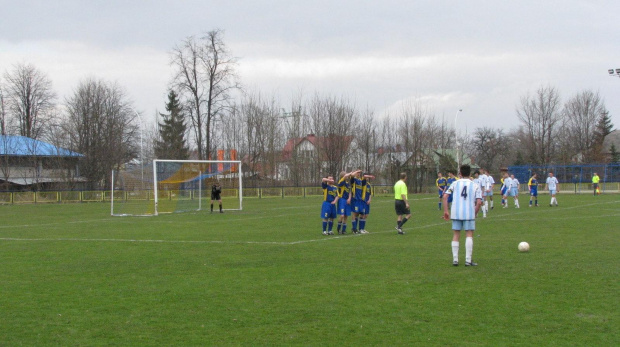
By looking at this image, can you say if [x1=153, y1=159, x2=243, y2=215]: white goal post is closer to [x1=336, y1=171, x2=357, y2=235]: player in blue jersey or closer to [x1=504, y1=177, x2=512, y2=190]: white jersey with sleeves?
[x1=504, y1=177, x2=512, y2=190]: white jersey with sleeves

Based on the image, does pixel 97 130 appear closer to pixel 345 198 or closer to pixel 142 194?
pixel 142 194

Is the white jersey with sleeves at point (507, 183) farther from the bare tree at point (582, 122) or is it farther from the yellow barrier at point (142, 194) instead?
the bare tree at point (582, 122)

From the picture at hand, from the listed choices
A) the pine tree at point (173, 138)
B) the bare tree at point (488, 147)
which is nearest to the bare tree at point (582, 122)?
the bare tree at point (488, 147)

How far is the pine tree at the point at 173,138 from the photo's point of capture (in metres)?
67.4

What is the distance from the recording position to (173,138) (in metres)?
69.7

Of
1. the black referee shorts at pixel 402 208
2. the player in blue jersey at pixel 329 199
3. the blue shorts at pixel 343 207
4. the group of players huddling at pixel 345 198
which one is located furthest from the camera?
the black referee shorts at pixel 402 208

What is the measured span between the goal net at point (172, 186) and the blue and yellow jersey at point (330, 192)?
50.7ft

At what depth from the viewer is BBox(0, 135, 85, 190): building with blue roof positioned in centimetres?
6075

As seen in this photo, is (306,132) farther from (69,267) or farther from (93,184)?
(69,267)

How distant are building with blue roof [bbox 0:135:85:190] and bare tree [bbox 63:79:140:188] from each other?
1.47 metres

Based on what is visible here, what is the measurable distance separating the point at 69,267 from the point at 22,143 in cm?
6012

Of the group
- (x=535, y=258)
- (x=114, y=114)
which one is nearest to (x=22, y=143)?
(x=114, y=114)

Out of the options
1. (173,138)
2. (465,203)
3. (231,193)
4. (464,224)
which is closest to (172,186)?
(231,193)

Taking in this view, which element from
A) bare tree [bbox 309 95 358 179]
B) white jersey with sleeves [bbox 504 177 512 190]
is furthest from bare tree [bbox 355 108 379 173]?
white jersey with sleeves [bbox 504 177 512 190]
